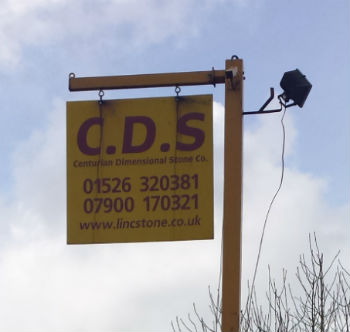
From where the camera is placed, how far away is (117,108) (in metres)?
7.91

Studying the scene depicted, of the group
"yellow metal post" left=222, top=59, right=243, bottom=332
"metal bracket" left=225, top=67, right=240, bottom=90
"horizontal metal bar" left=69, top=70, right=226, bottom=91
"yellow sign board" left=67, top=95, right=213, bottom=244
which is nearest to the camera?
"yellow metal post" left=222, top=59, right=243, bottom=332

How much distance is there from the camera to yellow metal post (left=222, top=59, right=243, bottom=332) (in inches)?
287

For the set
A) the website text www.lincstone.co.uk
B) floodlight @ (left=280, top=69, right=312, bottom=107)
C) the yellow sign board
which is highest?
floodlight @ (left=280, top=69, right=312, bottom=107)

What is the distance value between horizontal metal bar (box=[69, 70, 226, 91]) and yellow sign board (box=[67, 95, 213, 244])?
147mm

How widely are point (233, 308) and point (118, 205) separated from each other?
1.22m

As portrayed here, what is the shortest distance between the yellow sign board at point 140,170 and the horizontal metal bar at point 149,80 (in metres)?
0.15

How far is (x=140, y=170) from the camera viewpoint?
7.74 meters

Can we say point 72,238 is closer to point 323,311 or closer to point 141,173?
point 141,173

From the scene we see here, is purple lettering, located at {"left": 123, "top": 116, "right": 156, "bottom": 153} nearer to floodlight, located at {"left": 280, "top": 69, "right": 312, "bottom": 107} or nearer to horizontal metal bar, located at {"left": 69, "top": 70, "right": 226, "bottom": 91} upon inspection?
horizontal metal bar, located at {"left": 69, "top": 70, "right": 226, "bottom": 91}

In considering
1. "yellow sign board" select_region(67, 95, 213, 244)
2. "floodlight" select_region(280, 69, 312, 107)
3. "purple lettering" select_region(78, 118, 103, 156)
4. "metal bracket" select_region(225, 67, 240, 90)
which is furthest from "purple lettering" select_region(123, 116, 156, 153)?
"floodlight" select_region(280, 69, 312, 107)

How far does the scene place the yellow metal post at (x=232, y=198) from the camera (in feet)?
23.9

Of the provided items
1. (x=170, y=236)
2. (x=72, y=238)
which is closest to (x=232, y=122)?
(x=170, y=236)

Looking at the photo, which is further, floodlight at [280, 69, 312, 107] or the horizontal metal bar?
the horizontal metal bar

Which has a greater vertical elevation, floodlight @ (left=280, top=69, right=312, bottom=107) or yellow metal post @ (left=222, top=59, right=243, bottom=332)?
floodlight @ (left=280, top=69, right=312, bottom=107)
